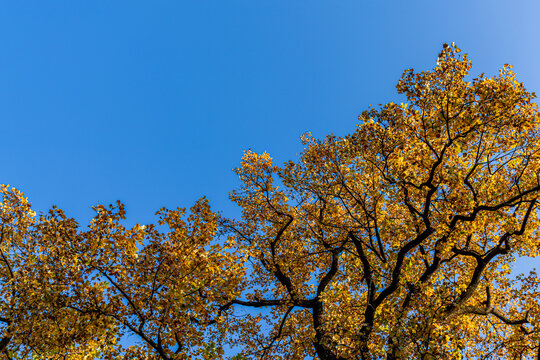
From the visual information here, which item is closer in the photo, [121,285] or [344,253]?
[121,285]

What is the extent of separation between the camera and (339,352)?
51.5ft

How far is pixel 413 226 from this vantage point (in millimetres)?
16828

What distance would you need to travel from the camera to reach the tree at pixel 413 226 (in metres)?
14.6

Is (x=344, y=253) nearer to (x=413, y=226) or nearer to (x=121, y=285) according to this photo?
(x=413, y=226)

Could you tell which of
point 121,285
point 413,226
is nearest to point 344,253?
point 413,226

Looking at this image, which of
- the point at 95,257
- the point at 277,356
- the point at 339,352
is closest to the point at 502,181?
the point at 339,352

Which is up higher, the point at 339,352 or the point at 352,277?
the point at 352,277

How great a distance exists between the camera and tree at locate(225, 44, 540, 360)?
1460cm

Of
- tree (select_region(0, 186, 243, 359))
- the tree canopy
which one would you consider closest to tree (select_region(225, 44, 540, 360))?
the tree canopy

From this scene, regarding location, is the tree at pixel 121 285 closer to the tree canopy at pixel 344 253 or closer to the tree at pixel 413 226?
the tree canopy at pixel 344 253

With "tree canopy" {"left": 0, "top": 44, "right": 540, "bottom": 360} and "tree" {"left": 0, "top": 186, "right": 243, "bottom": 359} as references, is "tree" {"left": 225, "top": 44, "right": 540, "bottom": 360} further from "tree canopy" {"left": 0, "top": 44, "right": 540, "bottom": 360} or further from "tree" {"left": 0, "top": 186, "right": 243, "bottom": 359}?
"tree" {"left": 0, "top": 186, "right": 243, "bottom": 359}

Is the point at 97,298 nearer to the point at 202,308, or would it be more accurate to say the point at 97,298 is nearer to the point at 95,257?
the point at 95,257

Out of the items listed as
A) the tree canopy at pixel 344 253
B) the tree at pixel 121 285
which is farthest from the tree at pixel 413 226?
the tree at pixel 121 285

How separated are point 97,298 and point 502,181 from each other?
64.5ft
